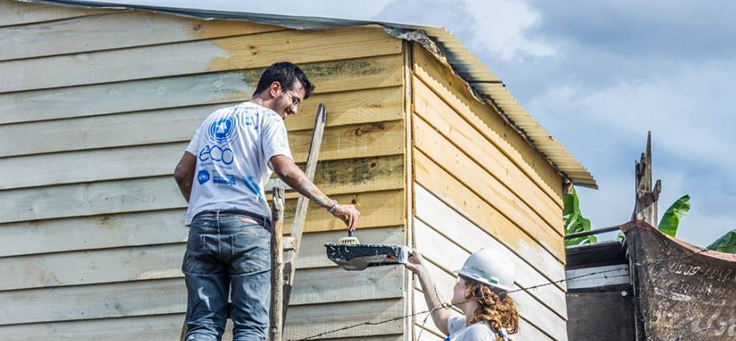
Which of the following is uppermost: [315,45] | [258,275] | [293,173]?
[315,45]

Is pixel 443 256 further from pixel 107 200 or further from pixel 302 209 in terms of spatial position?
pixel 107 200

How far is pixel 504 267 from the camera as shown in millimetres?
5652

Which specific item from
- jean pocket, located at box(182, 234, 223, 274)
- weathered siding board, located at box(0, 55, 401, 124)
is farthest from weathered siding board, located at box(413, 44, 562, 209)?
jean pocket, located at box(182, 234, 223, 274)

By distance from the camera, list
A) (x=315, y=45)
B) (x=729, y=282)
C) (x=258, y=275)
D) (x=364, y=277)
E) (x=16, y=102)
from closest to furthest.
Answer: (x=258, y=275) → (x=364, y=277) → (x=315, y=45) → (x=16, y=102) → (x=729, y=282)

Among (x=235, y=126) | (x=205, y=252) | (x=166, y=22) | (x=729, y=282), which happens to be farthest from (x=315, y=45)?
(x=729, y=282)

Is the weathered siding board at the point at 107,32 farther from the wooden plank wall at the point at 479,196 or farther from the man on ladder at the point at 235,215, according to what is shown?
the man on ladder at the point at 235,215

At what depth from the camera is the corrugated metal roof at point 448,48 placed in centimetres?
734

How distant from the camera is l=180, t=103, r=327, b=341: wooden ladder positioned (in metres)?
5.73

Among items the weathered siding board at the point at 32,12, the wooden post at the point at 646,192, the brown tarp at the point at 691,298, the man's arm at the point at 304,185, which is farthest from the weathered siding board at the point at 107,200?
the wooden post at the point at 646,192

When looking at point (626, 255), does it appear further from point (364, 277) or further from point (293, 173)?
point (293, 173)

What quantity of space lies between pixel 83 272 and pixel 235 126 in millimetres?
2424

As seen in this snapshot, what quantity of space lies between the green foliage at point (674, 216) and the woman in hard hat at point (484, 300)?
1038 cm

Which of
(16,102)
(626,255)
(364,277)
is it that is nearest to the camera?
(364,277)

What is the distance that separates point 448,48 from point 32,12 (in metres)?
3.06
